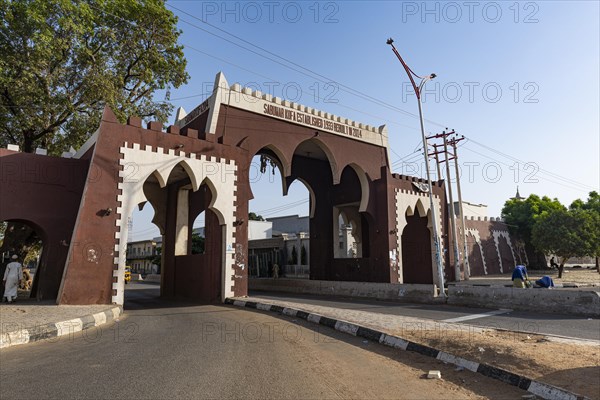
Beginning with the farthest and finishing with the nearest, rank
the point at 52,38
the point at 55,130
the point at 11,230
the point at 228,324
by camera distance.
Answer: the point at 55,130 < the point at 11,230 < the point at 52,38 < the point at 228,324

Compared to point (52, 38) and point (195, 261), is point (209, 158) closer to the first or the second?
point (195, 261)

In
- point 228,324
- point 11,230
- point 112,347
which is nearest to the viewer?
point 112,347

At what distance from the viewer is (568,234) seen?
31.0 metres

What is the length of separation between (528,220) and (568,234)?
10042 millimetres

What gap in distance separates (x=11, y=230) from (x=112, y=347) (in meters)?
14.7

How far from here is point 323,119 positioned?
2161cm

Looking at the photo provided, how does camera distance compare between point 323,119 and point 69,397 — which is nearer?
point 69,397

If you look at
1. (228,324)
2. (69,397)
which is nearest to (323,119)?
(228,324)

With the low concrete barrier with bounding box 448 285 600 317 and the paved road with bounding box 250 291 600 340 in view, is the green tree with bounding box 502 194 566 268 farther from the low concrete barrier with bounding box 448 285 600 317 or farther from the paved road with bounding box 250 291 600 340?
the paved road with bounding box 250 291 600 340

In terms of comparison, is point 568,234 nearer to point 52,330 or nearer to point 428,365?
point 428,365

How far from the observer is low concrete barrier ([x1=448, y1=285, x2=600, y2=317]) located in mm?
11648

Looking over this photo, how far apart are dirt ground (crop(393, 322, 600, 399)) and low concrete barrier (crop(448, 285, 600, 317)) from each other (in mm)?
5008

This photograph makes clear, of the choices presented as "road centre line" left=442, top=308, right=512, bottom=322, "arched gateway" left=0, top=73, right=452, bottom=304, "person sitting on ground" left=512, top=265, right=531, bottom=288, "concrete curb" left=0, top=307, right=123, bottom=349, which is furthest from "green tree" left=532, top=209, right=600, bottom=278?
"concrete curb" left=0, top=307, right=123, bottom=349

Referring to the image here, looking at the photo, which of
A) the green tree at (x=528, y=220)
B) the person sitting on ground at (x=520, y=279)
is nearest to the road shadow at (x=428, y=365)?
the person sitting on ground at (x=520, y=279)
